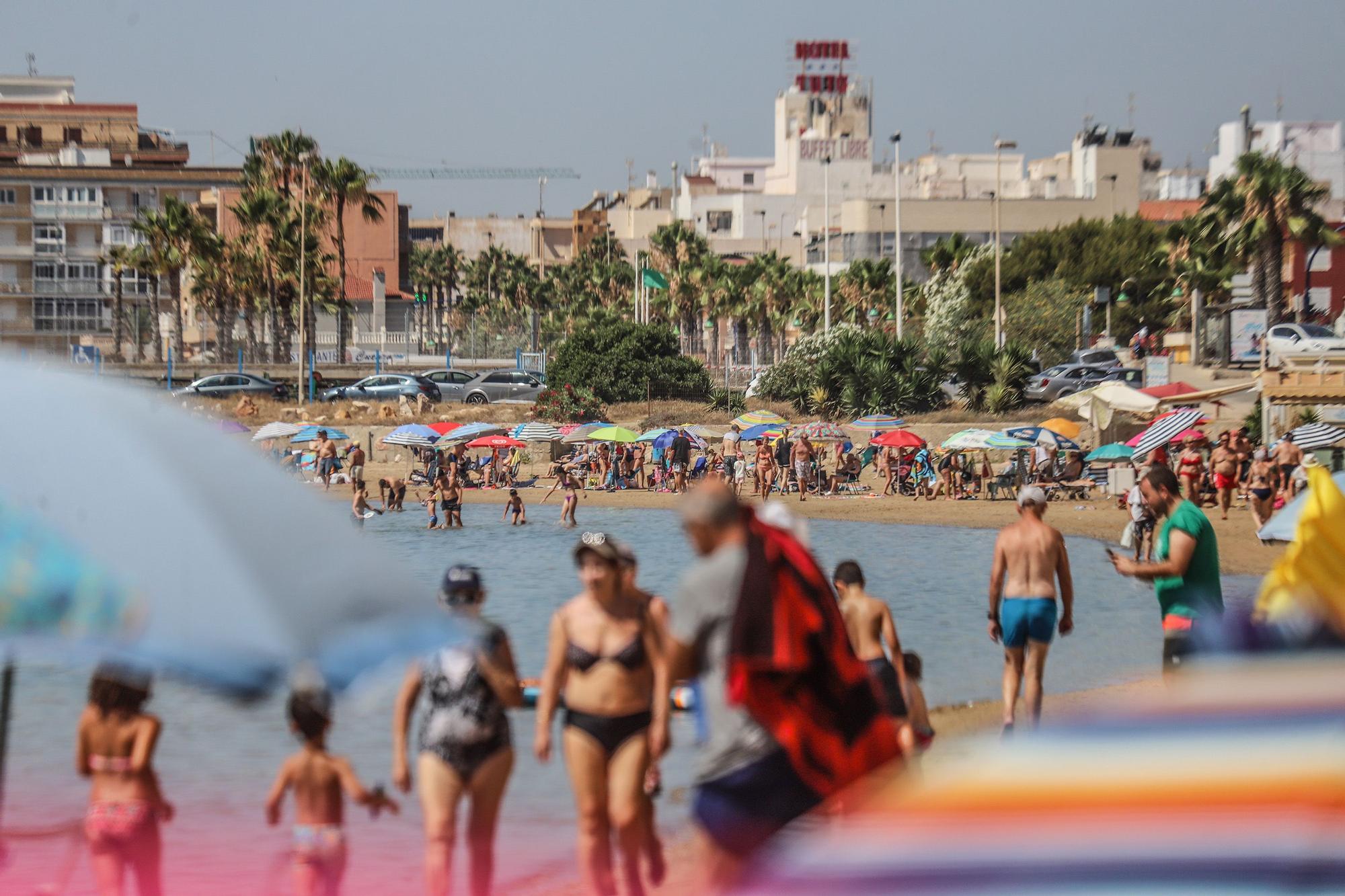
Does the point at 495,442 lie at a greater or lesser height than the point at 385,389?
lesser

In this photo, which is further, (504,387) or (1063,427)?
(504,387)

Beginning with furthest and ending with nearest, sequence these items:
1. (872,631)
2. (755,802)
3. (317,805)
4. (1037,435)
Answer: (1037,435) → (872,631) → (317,805) → (755,802)

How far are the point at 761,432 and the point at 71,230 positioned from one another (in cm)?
5225

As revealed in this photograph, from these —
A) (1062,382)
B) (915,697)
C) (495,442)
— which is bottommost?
(915,697)

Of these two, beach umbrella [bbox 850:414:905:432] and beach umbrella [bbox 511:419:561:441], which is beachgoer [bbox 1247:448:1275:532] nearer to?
beach umbrella [bbox 850:414:905:432]

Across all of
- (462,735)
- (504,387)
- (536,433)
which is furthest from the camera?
(504,387)

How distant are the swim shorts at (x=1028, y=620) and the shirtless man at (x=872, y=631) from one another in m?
1.46

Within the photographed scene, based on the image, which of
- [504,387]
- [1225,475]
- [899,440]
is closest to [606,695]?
[1225,475]

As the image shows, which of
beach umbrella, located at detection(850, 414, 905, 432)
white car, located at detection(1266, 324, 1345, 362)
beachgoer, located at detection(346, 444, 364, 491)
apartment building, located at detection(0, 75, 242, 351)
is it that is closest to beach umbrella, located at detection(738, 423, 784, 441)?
beach umbrella, located at detection(850, 414, 905, 432)

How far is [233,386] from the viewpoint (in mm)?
47312

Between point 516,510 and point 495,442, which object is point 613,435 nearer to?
point 495,442

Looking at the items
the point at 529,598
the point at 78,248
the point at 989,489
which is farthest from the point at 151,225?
the point at 529,598

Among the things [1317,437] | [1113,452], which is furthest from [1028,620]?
[1113,452]

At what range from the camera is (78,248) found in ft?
247
